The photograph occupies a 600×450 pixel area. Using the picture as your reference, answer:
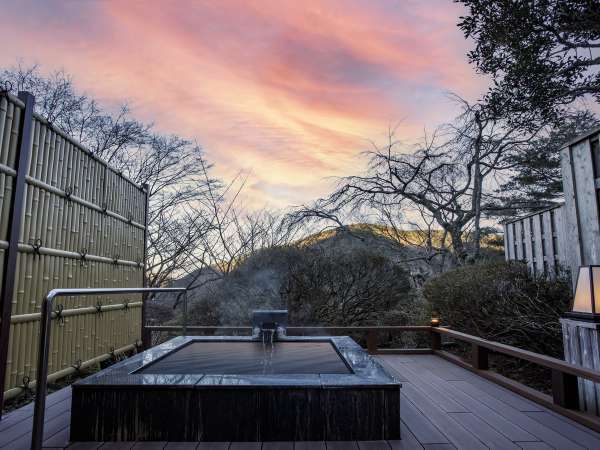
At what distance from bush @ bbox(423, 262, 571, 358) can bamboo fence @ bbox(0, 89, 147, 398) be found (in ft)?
13.3

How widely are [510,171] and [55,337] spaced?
26.8 ft

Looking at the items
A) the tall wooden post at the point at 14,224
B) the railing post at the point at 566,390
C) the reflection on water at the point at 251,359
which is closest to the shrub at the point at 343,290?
the reflection on water at the point at 251,359

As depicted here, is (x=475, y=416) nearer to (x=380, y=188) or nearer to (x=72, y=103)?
(x=380, y=188)

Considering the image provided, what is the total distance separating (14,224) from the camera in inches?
102

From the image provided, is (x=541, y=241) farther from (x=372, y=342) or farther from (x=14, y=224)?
(x=14, y=224)

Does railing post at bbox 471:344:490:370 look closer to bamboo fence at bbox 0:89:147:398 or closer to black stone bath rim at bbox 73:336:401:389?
black stone bath rim at bbox 73:336:401:389

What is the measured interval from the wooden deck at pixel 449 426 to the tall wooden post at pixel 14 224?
44 centimetres

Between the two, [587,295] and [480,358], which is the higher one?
[587,295]

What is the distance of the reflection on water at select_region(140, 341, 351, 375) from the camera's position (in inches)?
111

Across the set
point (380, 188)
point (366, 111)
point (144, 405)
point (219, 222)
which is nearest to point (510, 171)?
point (380, 188)

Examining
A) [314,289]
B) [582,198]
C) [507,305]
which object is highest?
[582,198]

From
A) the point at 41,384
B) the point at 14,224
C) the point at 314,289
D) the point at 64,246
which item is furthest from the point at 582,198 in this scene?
the point at 64,246

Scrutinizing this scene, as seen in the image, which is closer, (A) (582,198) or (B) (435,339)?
(A) (582,198)

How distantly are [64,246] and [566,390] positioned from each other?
3.99 meters
